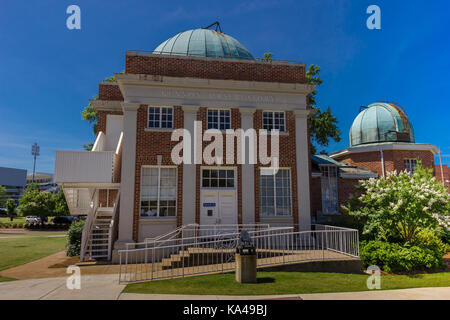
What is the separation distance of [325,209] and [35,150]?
294ft

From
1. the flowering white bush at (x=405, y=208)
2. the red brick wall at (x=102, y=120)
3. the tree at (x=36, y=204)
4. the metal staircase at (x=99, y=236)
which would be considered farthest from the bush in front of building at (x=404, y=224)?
the tree at (x=36, y=204)

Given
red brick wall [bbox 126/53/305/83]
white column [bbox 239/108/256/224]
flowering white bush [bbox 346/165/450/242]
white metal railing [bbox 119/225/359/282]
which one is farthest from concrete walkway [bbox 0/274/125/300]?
flowering white bush [bbox 346/165/450/242]

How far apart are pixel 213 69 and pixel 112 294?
1040cm

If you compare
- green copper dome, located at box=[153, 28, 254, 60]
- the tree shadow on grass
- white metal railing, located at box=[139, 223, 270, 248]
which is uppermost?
green copper dome, located at box=[153, 28, 254, 60]

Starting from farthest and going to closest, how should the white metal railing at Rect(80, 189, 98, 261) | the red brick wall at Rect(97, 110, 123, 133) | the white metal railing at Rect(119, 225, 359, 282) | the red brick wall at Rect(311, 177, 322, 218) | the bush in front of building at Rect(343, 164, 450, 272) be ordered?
the red brick wall at Rect(311, 177, 322, 218)
the red brick wall at Rect(97, 110, 123, 133)
the white metal railing at Rect(80, 189, 98, 261)
the bush in front of building at Rect(343, 164, 450, 272)
the white metal railing at Rect(119, 225, 359, 282)

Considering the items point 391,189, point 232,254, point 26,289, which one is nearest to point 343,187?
point 391,189

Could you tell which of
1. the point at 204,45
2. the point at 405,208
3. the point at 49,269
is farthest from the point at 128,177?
the point at 405,208

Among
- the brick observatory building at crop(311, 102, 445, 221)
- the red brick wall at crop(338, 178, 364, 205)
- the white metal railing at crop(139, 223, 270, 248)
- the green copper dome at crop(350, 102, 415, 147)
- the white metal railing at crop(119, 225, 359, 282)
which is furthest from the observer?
the green copper dome at crop(350, 102, 415, 147)

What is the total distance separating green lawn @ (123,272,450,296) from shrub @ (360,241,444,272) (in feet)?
3.91

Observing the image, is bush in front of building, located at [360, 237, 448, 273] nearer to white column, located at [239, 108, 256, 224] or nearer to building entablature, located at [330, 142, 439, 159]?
white column, located at [239, 108, 256, 224]

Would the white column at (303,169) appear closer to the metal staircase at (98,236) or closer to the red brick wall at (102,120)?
the metal staircase at (98,236)

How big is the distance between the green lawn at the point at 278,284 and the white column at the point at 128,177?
444 cm

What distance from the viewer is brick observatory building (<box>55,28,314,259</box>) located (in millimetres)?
12688

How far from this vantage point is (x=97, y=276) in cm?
955
